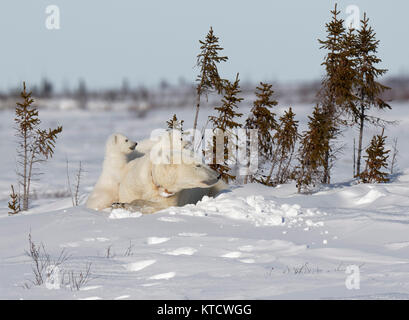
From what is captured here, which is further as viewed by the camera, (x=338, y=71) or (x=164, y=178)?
(x=338, y=71)

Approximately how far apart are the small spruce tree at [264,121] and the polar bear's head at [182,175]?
5.72 m

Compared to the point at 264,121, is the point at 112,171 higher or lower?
lower

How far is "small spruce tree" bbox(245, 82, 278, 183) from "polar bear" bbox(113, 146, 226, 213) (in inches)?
216

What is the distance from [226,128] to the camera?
14195 mm

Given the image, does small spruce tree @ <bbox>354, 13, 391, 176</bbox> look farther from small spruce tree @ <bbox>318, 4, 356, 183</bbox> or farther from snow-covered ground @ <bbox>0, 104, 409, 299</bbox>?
snow-covered ground @ <bbox>0, 104, 409, 299</bbox>

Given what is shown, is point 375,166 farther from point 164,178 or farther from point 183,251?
point 183,251

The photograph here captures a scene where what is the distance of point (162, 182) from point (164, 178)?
102 millimetres

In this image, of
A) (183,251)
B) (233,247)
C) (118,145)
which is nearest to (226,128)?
(118,145)

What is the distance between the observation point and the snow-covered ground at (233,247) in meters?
4.81

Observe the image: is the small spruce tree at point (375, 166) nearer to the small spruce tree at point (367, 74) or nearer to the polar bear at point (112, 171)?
the small spruce tree at point (367, 74)

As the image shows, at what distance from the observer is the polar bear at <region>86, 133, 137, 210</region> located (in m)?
9.55

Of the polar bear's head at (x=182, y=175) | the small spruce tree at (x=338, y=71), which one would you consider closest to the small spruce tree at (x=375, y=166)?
the small spruce tree at (x=338, y=71)

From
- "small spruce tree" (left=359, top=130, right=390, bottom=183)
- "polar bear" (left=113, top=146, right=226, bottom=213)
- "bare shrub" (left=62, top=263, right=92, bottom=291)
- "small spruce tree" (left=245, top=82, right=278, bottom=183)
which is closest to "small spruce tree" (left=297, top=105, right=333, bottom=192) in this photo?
"small spruce tree" (left=359, top=130, right=390, bottom=183)
